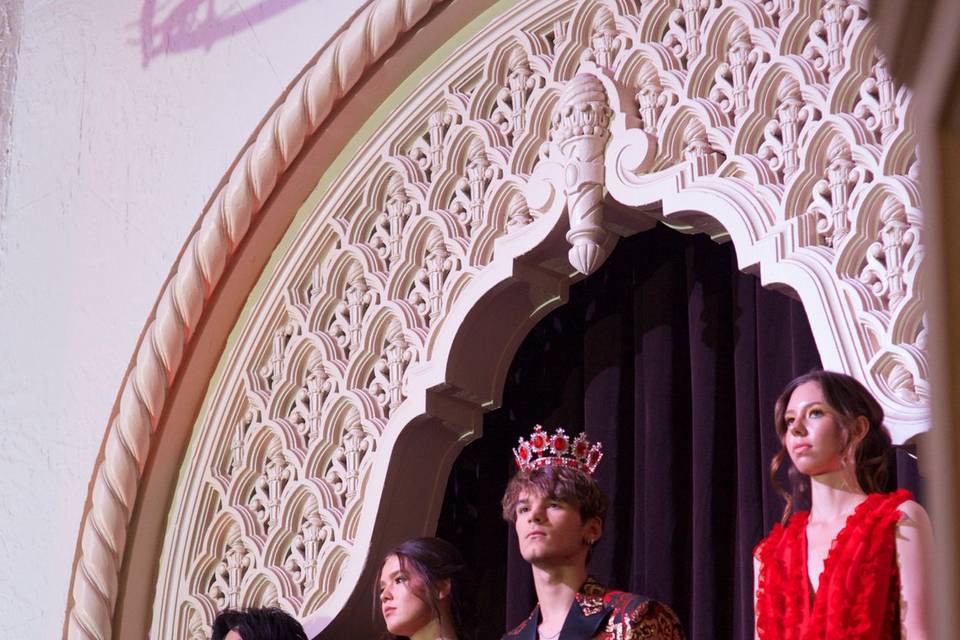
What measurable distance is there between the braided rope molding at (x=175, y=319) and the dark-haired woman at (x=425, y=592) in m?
1.16

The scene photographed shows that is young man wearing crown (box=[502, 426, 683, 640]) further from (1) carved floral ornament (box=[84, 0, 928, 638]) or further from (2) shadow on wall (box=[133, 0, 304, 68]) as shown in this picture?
(2) shadow on wall (box=[133, 0, 304, 68])

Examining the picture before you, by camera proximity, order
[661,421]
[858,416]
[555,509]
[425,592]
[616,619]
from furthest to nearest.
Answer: [661,421] < [425,592] < [555,509] < [616,619] < [858,416]

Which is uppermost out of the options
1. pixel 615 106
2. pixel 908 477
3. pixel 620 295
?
pixel 615 106

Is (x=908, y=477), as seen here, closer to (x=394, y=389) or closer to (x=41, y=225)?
(x=394, y=389)

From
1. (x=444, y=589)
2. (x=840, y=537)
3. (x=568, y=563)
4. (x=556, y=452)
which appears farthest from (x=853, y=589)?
(x=444, y=589)

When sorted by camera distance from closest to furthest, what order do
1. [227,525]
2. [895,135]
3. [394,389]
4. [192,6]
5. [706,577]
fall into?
[895,135] → [706,577] → [394,389] → [227,525] → [192,6]

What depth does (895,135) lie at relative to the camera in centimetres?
274

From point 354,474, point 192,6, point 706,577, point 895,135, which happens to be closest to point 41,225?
point 192,6

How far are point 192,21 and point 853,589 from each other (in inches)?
116

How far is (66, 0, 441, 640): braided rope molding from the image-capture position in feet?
12.5

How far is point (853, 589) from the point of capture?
7.53ft

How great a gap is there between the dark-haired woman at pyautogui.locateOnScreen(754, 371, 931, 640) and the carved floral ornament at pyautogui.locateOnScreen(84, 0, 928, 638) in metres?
0.14

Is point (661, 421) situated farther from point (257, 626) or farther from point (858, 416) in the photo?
point (257, 626)

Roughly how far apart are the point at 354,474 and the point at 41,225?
1.59 metres
